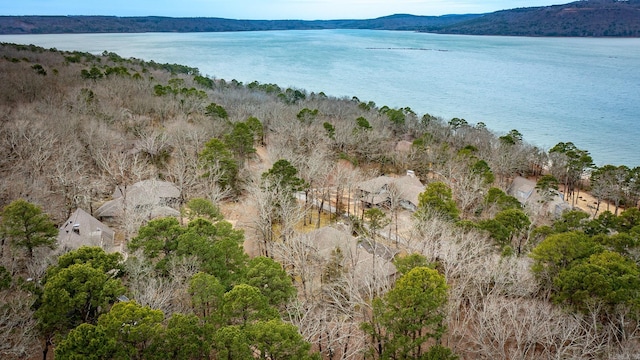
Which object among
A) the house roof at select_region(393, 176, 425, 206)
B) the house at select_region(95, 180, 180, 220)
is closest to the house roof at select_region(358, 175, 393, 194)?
the house roof at select_region(393, 176, 425, 206)

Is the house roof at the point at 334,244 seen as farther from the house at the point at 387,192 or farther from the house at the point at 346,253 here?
the house at the point at 387,192

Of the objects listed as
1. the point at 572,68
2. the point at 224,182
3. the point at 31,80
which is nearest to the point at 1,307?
the point at 224,182

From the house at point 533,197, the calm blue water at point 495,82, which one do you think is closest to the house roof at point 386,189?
the house at point 533,197

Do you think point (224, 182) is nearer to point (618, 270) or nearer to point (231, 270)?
point (231, 270)

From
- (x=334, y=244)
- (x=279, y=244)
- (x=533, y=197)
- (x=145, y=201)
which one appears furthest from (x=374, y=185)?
(x=145, y=201)

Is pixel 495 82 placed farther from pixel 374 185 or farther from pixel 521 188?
pixel 374 185
